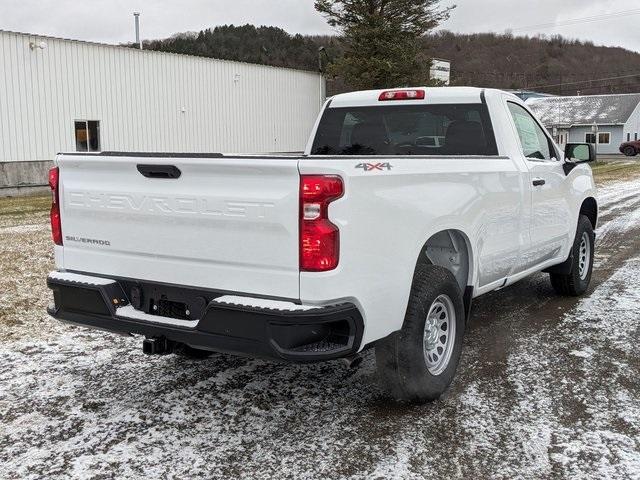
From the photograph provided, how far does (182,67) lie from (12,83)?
736 cm

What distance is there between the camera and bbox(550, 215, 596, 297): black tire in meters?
6.55

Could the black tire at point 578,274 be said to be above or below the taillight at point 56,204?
below

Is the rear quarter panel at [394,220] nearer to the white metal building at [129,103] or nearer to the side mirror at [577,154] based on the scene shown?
the side mirror at [577,154]

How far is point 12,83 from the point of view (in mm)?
21453

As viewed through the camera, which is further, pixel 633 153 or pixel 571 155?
pixel 633 153

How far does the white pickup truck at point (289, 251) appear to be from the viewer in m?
3.20

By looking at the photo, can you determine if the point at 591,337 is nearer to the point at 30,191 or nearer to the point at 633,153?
the point at 30,191

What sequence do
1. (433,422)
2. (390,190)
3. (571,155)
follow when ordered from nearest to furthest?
1. (390,190)
2. (433,422)
3. (571,155)

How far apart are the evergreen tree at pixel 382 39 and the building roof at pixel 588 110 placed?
3516cm

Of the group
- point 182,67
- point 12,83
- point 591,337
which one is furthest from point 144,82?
point 591,337

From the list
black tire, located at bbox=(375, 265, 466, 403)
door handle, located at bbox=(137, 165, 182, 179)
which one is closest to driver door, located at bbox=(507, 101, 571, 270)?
black tire, located at bbox=(375, 265, 466, 403)

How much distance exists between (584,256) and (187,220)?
4.88m

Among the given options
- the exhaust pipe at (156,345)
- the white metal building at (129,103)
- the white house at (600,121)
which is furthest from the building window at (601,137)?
the exhaust pipe at (156,345)

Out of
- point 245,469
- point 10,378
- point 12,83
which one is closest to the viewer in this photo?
point 245,469
